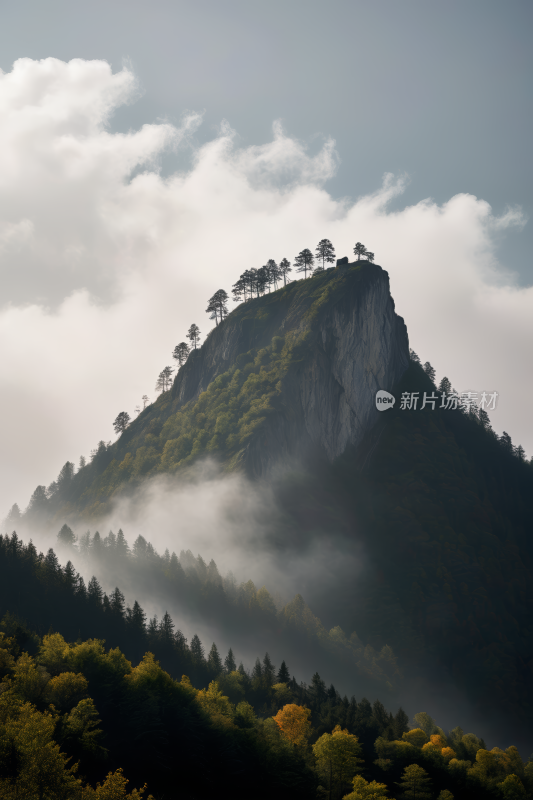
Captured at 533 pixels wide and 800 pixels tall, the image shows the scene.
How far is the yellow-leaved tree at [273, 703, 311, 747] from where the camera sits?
92250 mm

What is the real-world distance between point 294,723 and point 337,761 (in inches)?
850

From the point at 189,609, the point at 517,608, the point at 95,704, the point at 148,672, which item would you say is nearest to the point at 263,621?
the point at 189,609

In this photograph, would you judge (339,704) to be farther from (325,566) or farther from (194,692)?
(325,566)

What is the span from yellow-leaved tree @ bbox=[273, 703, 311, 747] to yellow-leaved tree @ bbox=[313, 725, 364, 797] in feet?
45.1

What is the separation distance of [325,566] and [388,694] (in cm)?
4199

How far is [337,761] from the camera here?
75.3 meters

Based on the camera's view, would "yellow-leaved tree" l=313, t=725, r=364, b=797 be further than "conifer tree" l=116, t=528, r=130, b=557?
No

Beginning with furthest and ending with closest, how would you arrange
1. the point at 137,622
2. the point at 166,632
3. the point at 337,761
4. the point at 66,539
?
1. the point at 66,539
2. the point at 166,632
3. the point at 137,622
4. the point at 337,761

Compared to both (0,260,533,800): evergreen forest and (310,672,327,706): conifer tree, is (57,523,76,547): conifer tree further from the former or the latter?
(310,672,327,706): conifer tree

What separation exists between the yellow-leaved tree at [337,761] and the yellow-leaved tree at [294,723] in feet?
45.1

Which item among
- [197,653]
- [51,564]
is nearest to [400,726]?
[197,653]

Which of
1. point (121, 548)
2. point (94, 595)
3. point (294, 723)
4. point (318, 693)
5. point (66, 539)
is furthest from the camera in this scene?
point (66, 539)

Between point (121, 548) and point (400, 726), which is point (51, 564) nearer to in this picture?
point (121, 548)

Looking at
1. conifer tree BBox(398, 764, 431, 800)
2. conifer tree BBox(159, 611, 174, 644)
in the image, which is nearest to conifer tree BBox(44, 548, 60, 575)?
conifer tree BBox(159, 611, 174, 644)
